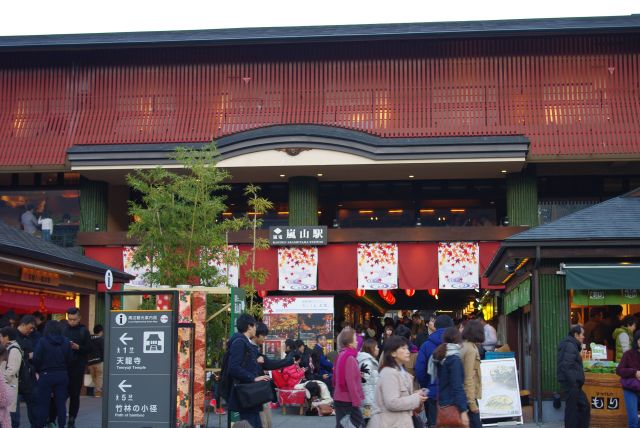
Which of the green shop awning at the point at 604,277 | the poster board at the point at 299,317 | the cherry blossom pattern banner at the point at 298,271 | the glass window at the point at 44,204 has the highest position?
the glass window at the point at 44,204

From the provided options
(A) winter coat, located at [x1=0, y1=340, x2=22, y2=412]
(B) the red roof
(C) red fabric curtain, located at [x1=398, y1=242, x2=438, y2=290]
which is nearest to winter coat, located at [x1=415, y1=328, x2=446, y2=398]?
(A) winter coat, located at [x1=0, y1=340, x2=22, y2=412]

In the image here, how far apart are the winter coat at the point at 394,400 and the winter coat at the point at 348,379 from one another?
4.69 ft

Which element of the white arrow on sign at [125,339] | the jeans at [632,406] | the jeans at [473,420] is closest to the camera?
the jeans at [473,420]

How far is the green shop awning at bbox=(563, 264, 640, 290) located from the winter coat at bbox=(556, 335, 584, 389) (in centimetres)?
274

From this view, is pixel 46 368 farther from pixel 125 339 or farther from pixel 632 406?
pixel 632 406

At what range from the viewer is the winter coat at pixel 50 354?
1503cm

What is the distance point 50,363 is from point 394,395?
748 cm

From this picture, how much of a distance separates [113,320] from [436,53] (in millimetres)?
18044

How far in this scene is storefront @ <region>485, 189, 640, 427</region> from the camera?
17.4 m

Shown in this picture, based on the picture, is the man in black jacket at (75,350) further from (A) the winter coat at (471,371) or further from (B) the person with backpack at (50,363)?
(A) the winter coat at (471,371)

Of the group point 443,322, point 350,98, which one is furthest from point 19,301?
point 350,98

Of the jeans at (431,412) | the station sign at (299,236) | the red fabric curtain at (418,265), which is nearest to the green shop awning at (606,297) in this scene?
the jeans at (431,412)

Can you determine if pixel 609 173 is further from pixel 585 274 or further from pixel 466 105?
pixel 585 274

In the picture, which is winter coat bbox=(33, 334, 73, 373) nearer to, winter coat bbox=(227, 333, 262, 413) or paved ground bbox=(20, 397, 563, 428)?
paved ground bbox=(20, 397, 563, 428)
